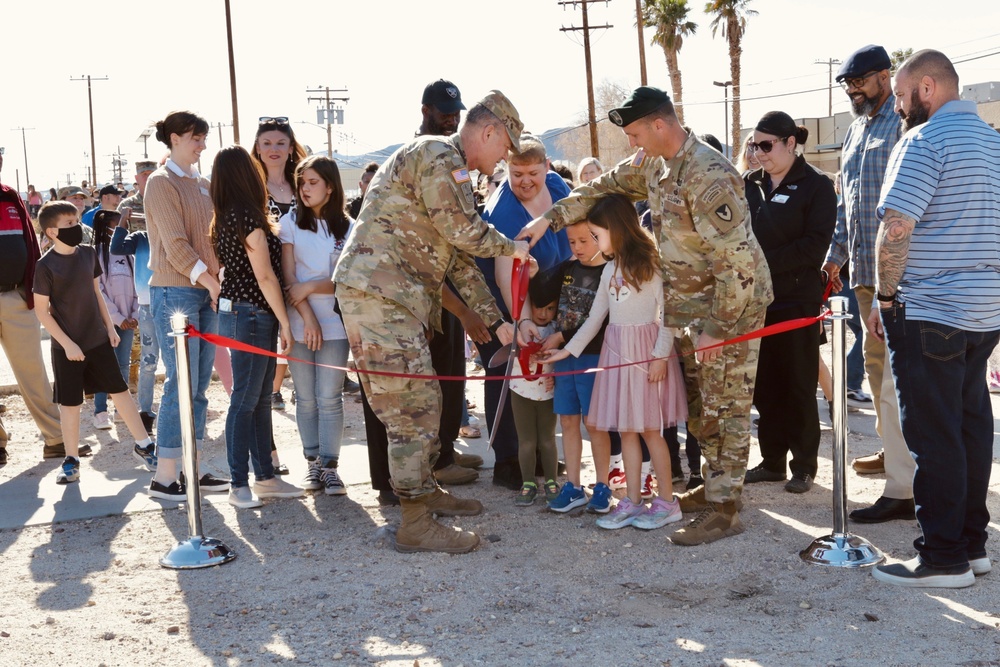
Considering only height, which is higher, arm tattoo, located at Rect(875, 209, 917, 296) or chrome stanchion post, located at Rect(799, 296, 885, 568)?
arm tattoo, located at Rect(875, 209, 917, 296)

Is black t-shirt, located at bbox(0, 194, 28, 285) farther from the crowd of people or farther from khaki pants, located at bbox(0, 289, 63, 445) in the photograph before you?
the crowd of people

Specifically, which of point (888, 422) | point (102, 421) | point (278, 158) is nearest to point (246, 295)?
point (278, 158)

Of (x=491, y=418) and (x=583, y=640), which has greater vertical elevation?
(x=491, y=418)

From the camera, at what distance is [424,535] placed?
4570mm

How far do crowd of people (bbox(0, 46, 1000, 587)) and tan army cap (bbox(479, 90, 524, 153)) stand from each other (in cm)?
1

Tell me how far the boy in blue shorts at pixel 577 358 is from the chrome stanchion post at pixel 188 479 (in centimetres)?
178

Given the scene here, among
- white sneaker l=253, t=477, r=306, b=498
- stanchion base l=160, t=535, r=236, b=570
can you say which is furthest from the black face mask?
stanchion base l=160, t=535, r=236, b=570

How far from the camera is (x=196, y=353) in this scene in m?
5.48

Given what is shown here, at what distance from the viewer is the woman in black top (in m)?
5.04

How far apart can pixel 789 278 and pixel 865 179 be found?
25.8 inches

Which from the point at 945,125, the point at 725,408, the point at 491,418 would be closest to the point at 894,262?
the point at 945,125

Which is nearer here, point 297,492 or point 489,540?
point 489,540

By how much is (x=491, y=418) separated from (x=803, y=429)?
1.80m

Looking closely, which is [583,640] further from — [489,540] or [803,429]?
[803,429]
